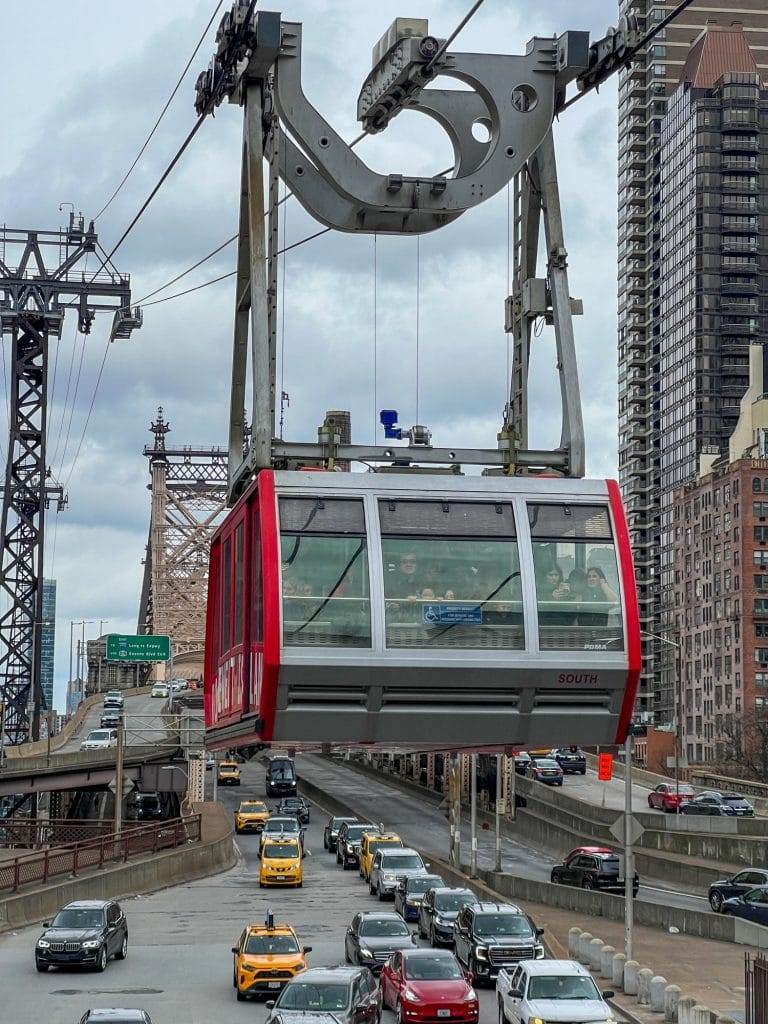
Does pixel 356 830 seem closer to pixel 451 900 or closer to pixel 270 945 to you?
pixel 451 900

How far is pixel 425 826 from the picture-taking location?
88.3 metres

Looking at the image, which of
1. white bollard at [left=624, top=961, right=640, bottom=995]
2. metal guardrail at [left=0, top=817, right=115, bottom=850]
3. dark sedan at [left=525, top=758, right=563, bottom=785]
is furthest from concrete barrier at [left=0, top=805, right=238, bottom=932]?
dark sedan at [left=525, top=758, right=563, bottom=785]

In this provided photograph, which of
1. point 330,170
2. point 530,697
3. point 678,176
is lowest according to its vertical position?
point 530,697

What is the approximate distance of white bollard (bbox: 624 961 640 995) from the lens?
36750mm

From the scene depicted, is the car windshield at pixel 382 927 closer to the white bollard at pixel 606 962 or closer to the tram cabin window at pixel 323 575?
the white bollard at pixel 606 962

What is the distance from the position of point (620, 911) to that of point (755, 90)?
421 feet

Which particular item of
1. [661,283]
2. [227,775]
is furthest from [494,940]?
[661,283]

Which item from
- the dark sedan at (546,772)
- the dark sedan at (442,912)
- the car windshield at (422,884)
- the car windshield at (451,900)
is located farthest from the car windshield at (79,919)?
the dark sedan at (546,772)

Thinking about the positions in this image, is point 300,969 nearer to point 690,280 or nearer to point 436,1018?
point 436,1018

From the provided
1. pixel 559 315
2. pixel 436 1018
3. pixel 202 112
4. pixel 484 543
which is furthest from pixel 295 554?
pixel 436 1018

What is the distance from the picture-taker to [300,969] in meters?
37.9

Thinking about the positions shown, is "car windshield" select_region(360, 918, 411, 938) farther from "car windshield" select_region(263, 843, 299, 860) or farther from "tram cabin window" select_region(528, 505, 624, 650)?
"tram cabin window" select_region(528, 505, 624, 650)

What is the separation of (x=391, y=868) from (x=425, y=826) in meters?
29.9

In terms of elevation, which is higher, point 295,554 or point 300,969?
point 295,554
